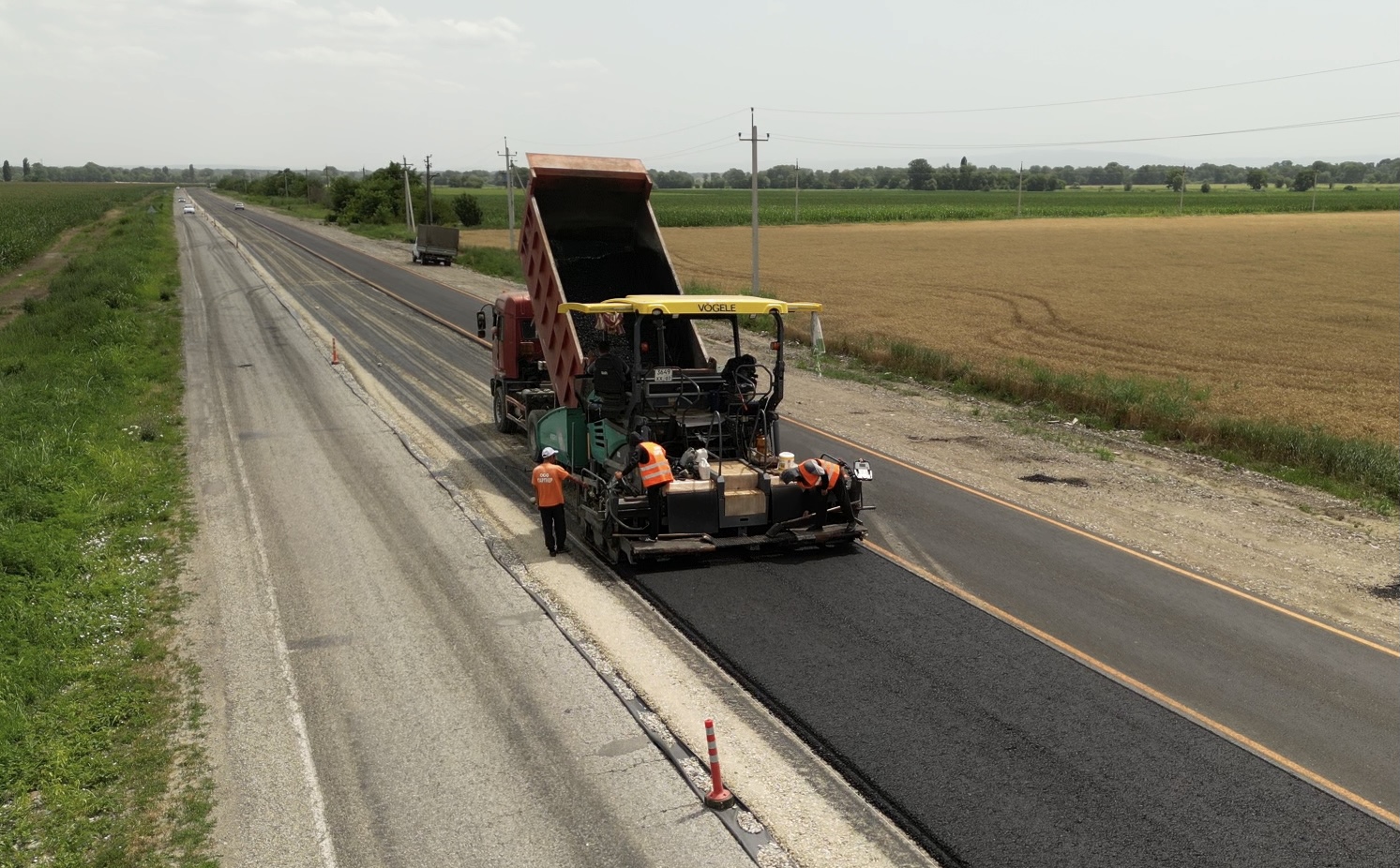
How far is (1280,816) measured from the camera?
23.5ft

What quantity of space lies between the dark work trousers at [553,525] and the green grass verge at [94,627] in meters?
4.11

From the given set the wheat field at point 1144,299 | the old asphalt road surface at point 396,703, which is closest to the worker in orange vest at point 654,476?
the old asphalt road surface at point 396,703

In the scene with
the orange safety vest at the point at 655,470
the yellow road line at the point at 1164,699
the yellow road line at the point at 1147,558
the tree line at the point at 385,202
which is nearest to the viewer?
the yellow road line at the point at 1164,699

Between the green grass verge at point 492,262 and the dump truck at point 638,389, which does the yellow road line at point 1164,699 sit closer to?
the dump truck at point 638,389

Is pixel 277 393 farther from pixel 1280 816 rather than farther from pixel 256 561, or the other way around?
pixel 1280 816

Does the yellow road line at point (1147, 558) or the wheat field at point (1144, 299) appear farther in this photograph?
the wheat field at point (1144, 299)

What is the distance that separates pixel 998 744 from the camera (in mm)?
8023

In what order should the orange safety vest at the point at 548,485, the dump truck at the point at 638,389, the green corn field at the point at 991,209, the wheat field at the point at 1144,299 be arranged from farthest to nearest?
the green corn field at the point at 991,209
the wheat field at the point at 1144,299
the orange safety vest at the point at 548,485
the dump truck at the point at 638,389

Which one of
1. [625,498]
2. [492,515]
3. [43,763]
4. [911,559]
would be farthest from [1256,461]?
[43,763]

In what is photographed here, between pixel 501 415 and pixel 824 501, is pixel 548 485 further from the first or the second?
pixel 501 415

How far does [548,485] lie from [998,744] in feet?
20.3

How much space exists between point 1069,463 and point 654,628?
978 centimetres

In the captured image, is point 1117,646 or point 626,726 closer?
point 626,726

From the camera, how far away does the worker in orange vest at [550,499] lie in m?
12.2
